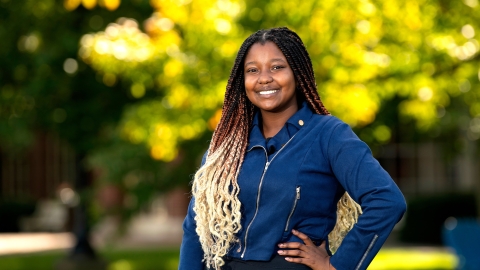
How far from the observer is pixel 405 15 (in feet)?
25.7

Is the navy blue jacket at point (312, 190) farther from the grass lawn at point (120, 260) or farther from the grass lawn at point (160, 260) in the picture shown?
the grass lawn at point (120, 260)

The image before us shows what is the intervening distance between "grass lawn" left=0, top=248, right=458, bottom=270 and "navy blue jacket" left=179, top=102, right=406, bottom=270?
10.5 m

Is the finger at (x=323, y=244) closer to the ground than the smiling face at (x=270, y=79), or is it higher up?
closer to the ground

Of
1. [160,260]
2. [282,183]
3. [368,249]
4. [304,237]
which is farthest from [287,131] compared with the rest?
[160,260]

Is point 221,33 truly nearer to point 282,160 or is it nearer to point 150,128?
point 150,128

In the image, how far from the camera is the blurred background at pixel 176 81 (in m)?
8.10

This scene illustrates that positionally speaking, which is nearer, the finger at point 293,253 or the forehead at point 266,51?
the finger at point 293,253

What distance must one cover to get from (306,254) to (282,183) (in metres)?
0.23

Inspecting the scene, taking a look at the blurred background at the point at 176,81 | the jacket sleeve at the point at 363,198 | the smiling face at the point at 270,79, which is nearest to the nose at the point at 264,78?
the smiling face at the point at 270,79

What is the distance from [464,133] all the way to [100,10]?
757cm

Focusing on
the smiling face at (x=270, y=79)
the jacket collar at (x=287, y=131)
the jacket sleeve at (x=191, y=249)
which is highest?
the smiling face at (x=270, y=79)

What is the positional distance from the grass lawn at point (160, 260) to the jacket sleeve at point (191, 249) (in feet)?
33.9

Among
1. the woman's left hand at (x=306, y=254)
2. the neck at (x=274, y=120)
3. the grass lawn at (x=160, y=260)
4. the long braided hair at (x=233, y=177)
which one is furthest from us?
the grass lawn at (x=160, y=260)

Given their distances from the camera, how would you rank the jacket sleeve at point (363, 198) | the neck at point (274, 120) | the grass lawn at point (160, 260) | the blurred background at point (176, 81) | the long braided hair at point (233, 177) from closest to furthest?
the jacket sleeve at point (363, 198), the long braided hair at point (233, 177), the neck at point (274, 120), the blurred background at point (176, 81), the grass lawn at point (160, 260)
